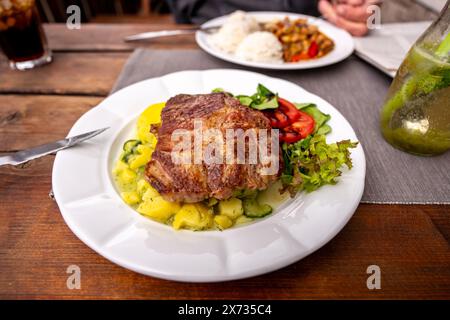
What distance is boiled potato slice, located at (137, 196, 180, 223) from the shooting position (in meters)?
1.38

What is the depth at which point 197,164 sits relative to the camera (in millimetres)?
1358

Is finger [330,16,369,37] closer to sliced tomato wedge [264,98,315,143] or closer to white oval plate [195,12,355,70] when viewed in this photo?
white oval plate [195,12,355,70]

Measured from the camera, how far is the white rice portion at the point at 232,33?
285cm

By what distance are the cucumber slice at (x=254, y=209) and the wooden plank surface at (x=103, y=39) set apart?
2037 millimetres

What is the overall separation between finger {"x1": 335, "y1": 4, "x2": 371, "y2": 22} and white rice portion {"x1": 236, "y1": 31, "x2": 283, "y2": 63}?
2.80 feet

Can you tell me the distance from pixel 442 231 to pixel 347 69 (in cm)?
164

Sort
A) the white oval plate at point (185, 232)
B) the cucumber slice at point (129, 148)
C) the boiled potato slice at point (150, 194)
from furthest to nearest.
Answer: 1. the cucumber slice at point (129, 148)
2. the boiled potato slice at point (150, 194)
3. the white oval plate at point (185, 232)

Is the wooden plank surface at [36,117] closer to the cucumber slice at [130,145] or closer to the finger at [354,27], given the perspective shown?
the cucumber slice at [130,145]

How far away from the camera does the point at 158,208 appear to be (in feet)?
4.57

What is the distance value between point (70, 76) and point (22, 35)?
1.49 feet

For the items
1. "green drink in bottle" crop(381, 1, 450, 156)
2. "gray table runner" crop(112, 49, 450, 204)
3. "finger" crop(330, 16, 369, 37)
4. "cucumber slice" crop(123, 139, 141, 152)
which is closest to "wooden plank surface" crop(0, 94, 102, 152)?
"gray table runner" crop(112, 49, 450, 204)

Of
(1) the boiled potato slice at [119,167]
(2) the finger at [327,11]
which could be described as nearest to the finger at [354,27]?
(2) the finger at [327,11]

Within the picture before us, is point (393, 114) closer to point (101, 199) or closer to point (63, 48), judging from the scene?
point (101, 199)

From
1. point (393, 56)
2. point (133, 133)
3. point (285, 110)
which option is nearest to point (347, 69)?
point (393, 56)
